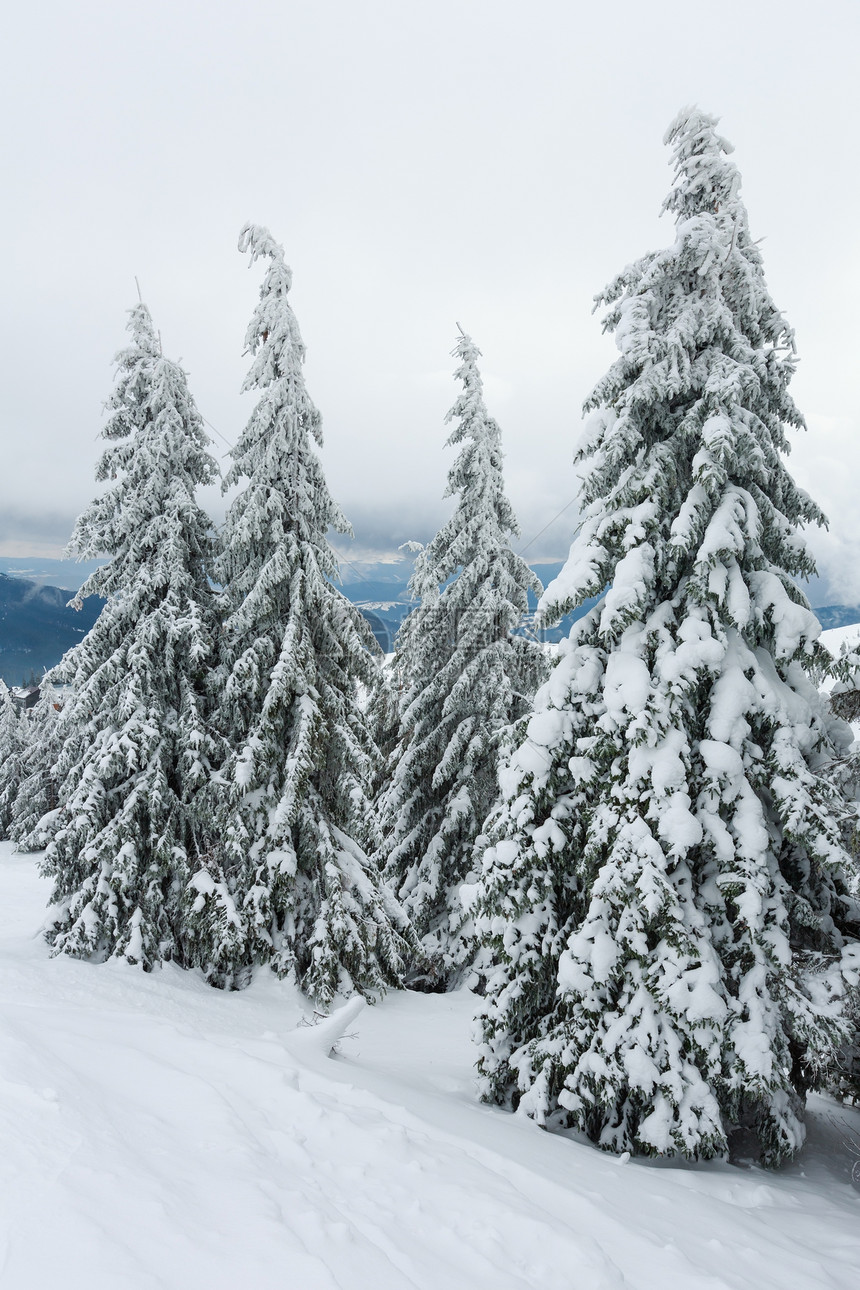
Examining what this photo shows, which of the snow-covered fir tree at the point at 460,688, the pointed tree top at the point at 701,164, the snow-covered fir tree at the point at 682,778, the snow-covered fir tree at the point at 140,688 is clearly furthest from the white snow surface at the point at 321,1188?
the pointed tree top at the point at 701,164

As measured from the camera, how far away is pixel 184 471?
13.1 metres

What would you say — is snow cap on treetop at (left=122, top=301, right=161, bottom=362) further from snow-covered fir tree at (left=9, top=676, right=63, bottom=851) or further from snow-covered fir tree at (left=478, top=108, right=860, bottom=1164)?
snow-covered fir tree at (left=9, top=676, right=63, bottom=851)

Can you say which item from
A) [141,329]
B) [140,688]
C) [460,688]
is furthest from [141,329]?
[460,688]

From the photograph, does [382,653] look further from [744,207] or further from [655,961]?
[744,207]

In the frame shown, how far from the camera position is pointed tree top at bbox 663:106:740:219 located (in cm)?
776

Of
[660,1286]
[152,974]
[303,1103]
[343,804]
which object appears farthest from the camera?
[343,804]

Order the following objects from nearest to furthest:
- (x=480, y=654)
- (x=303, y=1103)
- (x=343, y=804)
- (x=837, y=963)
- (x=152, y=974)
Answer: (x=303, y=1103), (x=837, y=963), (x=152, y=974), (x=343, y=804), (x=480, y=654)

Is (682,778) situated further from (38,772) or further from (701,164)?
(38,772)

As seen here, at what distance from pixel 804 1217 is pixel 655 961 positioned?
2.29 meters

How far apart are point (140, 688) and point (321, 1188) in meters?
9.81

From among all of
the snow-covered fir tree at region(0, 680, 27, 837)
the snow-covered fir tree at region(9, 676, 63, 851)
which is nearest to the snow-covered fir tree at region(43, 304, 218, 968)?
the snow-covered fir tree at region(9, 676, 63, 851)

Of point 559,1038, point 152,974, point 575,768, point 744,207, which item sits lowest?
point 152,974

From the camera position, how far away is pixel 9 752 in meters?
37.8

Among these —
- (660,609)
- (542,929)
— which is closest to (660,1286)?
(542,929)
